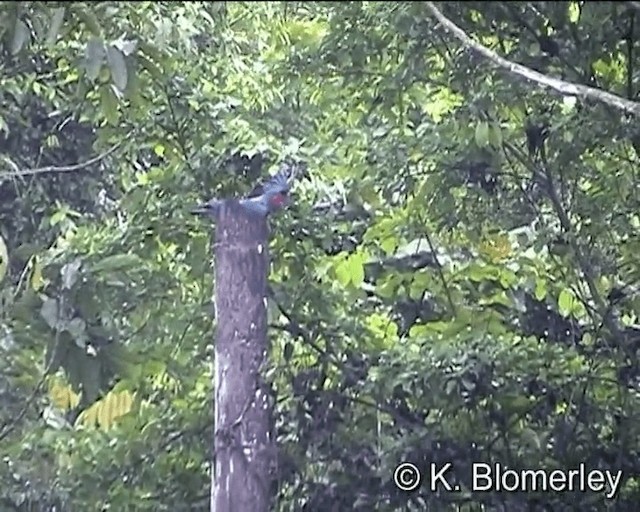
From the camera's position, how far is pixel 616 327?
1697 mm

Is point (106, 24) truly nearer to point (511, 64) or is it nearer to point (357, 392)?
point (511, 64)

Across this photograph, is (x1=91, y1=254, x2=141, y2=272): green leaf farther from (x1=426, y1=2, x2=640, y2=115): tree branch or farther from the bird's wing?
(x1=426, y1=2, x2=640, y2=115): tree branch

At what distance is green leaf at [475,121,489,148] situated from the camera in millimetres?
1624

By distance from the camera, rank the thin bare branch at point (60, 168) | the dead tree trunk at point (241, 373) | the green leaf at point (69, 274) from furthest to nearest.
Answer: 1. the thin bare branch at point (60, 168)
2. the dead tree trunk at point (241, 373)
3. the green leaf at point (69, 274)

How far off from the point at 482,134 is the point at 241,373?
0.46 metres

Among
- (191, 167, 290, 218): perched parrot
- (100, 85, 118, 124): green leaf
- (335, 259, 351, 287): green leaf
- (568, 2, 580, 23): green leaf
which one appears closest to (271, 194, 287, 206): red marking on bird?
(191, 167, 290, 218): perched parrot

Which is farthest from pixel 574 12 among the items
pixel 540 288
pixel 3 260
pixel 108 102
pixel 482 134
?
pixel 3 260

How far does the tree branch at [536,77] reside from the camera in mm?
1356

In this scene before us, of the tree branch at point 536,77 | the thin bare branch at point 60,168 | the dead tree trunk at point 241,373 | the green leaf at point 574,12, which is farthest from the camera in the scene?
the thin bare branch at point 60,168

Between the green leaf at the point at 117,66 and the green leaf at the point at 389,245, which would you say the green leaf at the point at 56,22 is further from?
the green leaf at the point at 389,245

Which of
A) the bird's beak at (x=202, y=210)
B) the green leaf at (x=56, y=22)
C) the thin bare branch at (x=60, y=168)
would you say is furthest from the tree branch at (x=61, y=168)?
the green leaf at (x=56, y=22)

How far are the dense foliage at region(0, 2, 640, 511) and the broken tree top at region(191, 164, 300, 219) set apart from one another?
0.8 inches

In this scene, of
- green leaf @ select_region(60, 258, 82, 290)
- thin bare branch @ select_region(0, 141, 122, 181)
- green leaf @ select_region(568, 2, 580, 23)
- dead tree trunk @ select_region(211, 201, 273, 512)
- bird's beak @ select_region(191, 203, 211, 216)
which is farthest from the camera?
thin bare branch @ select_region(0, 141, 122, 181)

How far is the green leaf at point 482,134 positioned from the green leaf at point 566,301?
0.25 metres
